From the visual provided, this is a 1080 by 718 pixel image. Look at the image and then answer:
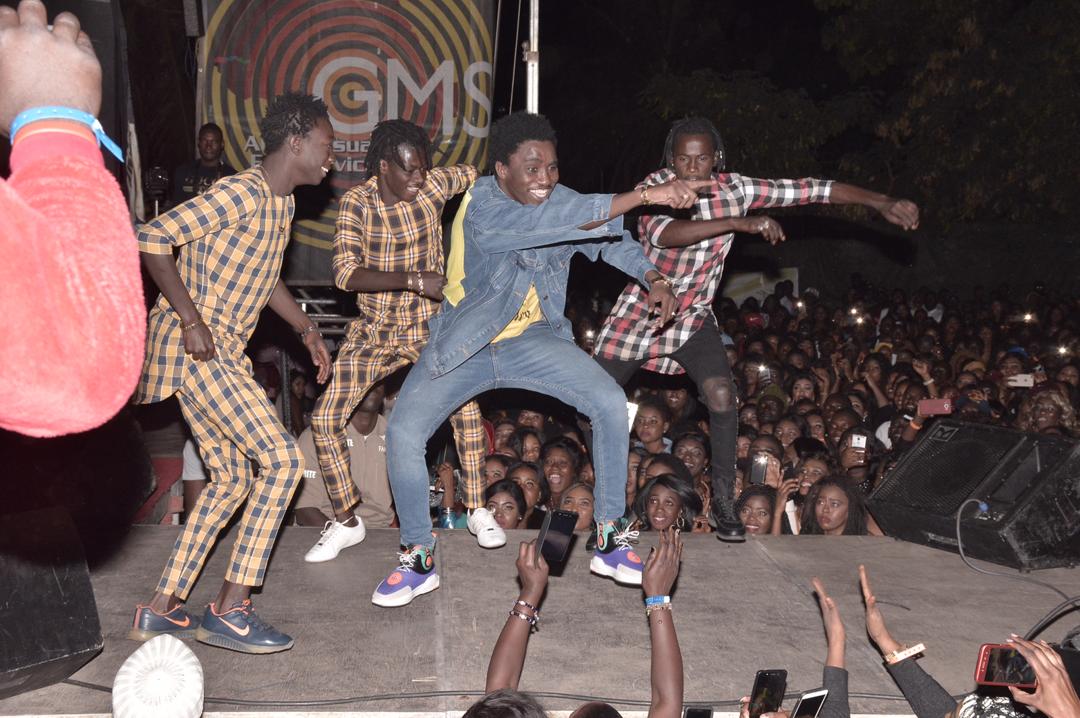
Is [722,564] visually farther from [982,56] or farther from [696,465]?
[982,56]

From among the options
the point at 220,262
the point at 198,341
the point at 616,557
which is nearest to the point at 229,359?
the point at 198,341

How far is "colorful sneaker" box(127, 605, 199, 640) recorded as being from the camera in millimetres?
3592

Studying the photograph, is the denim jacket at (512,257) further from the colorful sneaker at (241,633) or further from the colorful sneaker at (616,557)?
the colorful sneaker at (241,633)

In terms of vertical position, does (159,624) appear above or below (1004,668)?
below

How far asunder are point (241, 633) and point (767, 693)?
1789mm

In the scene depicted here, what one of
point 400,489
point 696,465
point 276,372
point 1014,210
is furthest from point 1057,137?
point 400,489

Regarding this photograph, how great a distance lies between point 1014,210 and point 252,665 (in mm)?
16551

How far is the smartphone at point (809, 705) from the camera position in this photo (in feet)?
9.32

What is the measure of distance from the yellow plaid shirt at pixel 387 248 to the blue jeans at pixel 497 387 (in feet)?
2.34

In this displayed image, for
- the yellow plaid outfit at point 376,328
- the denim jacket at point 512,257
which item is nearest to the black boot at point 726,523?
the yellow plaid outfit at point 376,328

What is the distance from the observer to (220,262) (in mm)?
3717

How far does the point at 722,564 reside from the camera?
15.3 ft

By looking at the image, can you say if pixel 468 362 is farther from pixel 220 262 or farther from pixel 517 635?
pixel 517 635

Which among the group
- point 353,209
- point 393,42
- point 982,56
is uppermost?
point 982,56
